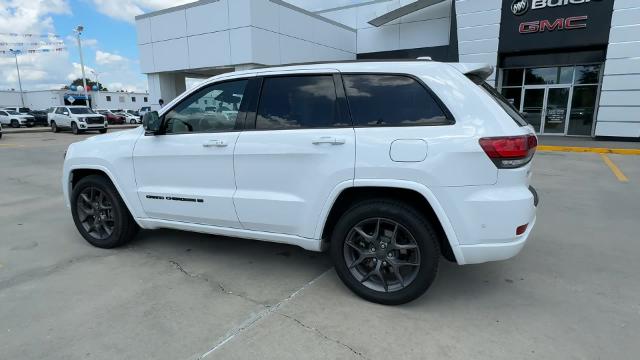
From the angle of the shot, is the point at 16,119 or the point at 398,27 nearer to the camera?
the point at 398,27

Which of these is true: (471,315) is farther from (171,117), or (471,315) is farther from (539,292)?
(171,117)

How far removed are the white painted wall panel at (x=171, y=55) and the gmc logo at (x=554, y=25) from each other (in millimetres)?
16648

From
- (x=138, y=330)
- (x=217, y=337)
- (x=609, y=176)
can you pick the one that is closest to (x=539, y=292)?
(x=217, y=337)

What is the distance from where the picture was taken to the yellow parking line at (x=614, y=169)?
26.0ft

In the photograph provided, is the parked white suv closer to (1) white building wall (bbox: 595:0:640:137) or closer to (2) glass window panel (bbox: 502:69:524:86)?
(1) white building wall (bbox: 595:0:640:137)

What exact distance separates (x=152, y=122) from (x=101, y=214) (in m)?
1.35

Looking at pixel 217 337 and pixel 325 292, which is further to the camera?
pixel 325 292

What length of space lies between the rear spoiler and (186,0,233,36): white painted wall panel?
18.4 m

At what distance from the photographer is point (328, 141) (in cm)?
295

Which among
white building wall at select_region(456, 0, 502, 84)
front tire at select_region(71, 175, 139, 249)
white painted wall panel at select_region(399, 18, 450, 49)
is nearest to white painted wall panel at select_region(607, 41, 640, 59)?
white building wall at select_region(456, 0, 502, 84)

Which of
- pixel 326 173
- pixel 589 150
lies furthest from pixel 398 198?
pixel 589 150

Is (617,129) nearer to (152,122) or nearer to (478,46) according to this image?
(478,46)

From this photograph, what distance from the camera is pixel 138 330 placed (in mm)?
2705

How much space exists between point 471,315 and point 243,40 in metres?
18.4
